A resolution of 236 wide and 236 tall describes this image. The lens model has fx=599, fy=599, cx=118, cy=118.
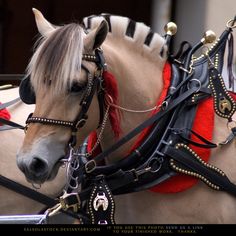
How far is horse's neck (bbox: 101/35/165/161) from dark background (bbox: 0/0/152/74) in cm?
326

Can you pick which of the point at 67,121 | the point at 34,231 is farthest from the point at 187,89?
the point at 34,231

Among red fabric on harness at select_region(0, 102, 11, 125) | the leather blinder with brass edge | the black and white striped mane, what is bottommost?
red fabric on harness at select_region(0, 102, 11, 125)

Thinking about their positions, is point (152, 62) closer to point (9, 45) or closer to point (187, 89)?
point (187, 89)

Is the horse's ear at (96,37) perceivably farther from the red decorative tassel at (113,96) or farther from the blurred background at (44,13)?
the blurred background at (44,13)

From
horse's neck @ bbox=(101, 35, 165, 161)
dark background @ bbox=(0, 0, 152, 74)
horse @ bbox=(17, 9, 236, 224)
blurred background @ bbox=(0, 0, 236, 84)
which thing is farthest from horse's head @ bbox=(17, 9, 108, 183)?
dark background @ bbox=(0, 0, 152, 74)

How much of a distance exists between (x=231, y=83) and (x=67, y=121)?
26.9 inches

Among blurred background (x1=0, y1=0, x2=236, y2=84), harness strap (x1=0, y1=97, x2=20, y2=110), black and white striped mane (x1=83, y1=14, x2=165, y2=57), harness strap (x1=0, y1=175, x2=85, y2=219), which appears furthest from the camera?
blurred background (x1=0, y1=0, x2=236, y2=84)

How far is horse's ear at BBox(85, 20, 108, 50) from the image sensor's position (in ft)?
5.78

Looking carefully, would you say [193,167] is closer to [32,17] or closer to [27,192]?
[27,192]

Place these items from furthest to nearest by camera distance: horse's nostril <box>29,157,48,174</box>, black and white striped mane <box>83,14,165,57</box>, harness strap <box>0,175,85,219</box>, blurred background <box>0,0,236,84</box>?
blurred background <box>0,0,236,84</box>, harness strap <box>0,175,85,219</box>, black and white striped mane <box>83,14,165,57</box>, horse's nostril <box>29,157,48,174</box>

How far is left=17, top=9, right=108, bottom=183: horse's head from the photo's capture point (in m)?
1.74

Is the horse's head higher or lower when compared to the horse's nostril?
higher

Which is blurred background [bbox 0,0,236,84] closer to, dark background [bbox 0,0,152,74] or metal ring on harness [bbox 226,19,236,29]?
dark background [bbox 0,0,152,74]

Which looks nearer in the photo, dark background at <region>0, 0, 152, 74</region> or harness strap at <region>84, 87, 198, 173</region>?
harness strap at <region>84, 87, 198, 173</region>
